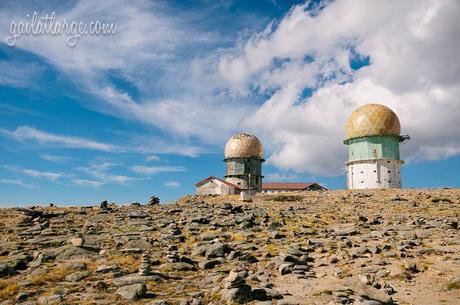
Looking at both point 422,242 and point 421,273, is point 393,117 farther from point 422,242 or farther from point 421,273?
point 421,273

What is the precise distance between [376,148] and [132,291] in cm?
4430

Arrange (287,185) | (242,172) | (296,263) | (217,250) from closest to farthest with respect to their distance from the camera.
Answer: (296,263) < (217,250) < (242,172) < (287,185)

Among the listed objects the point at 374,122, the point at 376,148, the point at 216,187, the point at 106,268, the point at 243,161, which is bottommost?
the point at 106,268

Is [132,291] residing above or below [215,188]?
below

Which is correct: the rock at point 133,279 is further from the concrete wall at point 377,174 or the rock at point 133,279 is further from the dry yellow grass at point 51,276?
the concrete wall at point 377,174

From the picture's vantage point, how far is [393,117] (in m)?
48.8

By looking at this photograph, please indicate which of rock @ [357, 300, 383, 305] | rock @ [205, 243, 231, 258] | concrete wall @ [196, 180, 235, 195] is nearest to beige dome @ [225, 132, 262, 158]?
concrete wall @ [196, 180, 235, 195]

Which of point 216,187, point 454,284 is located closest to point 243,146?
point 216,187

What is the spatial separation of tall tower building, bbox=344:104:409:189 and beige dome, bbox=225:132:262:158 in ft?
56.9

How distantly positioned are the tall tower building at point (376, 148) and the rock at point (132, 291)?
142ft

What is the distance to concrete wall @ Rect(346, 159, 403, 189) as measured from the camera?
1874 inches

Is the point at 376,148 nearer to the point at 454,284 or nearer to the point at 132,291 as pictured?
the point at 454,284

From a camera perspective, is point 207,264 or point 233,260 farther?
point 233,260

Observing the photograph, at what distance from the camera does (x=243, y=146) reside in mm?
61562
